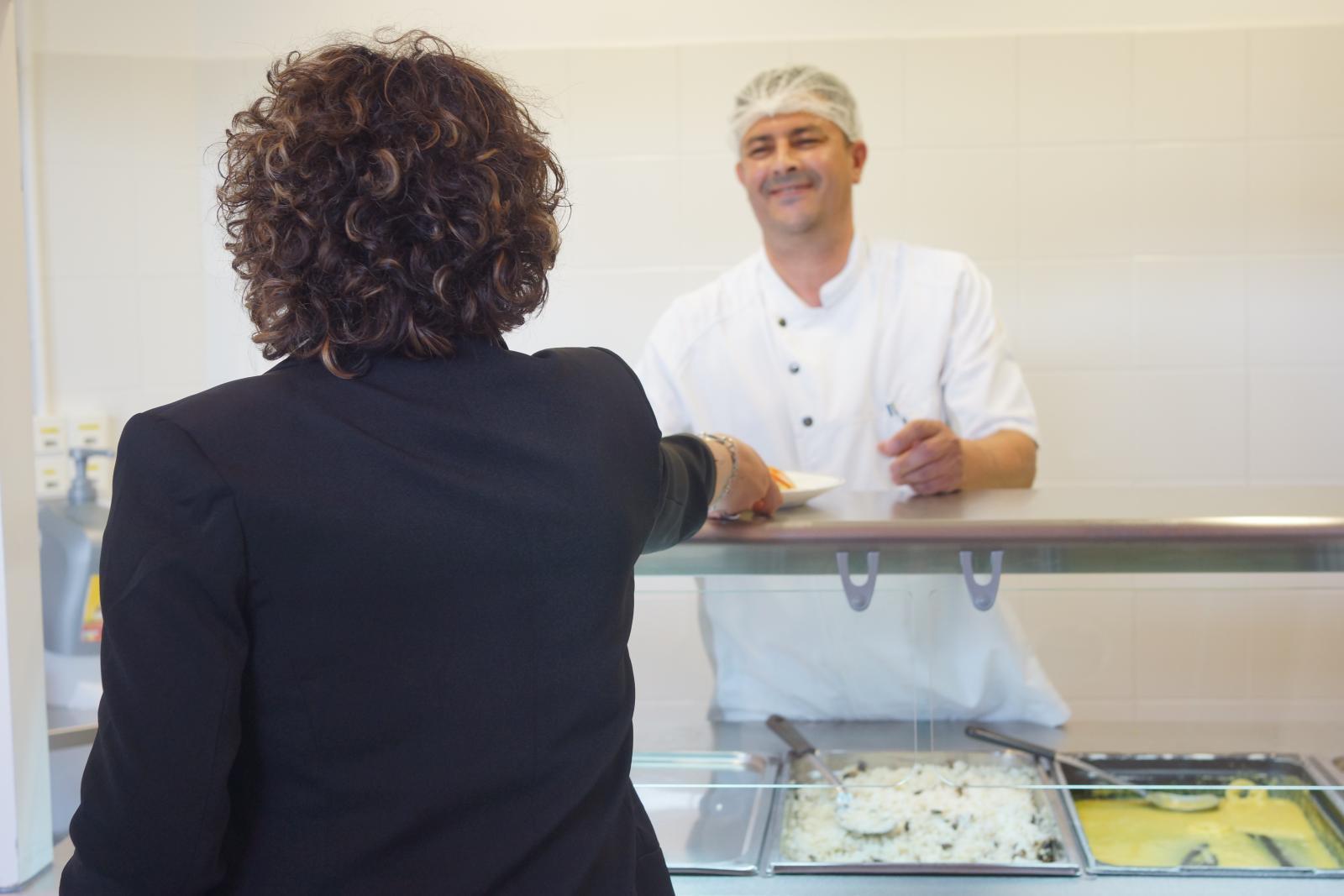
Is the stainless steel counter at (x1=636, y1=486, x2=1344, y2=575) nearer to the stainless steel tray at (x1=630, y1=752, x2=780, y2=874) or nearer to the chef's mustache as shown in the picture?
the stainless steel tray at (x1=630, y1=752, x2=780, y2=874)

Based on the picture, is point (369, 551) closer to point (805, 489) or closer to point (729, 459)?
point (729, 459)

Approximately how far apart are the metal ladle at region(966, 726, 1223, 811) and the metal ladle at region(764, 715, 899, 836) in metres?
0.15

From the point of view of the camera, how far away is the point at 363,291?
83cm

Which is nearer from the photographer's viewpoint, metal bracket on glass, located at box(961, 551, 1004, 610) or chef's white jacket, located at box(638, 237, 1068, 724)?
metal bracket on glass, located at box(961, 551, 1004, 610)

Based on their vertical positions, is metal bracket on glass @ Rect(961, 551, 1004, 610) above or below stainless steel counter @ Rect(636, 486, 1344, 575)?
below

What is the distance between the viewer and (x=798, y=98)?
243 centimetres

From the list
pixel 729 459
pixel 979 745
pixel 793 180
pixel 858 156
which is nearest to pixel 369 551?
pixel 729 459

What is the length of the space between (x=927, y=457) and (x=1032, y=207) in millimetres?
1590

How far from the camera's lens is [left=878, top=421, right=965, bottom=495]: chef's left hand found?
1602 millimetres

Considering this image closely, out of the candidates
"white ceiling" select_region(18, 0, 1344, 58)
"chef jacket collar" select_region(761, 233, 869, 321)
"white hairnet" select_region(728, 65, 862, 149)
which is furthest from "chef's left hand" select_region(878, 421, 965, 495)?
"white ceiling" select_region(18, 0, 1344, 58)

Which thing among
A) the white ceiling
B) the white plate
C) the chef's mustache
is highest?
the white ceiling

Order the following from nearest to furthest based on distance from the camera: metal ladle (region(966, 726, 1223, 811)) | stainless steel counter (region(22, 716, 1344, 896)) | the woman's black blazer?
the woman's black blazer, stainless steel counter (region(22, 716, 1344, 896)), metal ladle (region(966, 726, 1223, 811))

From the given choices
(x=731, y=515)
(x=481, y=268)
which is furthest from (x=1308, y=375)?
(x=481, y=268)

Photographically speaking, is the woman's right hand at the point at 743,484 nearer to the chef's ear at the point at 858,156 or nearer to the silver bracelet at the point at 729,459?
the silver bracelet at the point at 729,459
